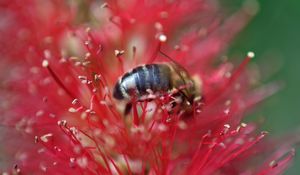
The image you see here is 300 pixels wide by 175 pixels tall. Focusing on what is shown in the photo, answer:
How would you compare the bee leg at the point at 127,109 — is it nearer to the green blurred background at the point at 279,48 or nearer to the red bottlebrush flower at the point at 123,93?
the red bottlebrush flower at the point at 123,93

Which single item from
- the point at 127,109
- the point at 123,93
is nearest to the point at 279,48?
the point at 127,109

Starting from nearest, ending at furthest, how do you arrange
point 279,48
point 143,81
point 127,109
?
point 143,81
point 127,109
point 279,48

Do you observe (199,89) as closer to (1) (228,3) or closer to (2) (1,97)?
(2) (1,97)

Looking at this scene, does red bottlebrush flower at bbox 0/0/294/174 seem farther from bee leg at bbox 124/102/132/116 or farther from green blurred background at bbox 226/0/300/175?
green blurred background at bbox 226/0/300/175

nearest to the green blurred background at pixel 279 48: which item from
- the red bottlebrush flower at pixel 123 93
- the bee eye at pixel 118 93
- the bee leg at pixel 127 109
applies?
the red bottlebrush flower at pixel 123 93

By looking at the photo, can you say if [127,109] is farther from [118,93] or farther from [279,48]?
[279,48]

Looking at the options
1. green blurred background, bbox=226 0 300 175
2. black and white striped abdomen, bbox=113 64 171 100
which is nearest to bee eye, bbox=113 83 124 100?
black and white striped abdomen, bbox=113 64 171 100

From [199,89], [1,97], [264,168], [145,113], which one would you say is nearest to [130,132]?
[145,113]
